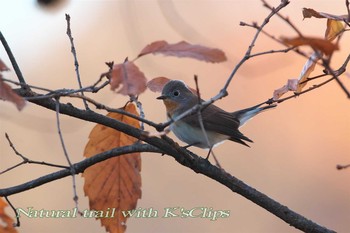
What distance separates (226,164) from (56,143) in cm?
106

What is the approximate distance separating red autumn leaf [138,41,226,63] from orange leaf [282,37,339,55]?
17 cm

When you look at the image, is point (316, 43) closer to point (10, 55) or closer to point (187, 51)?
point (187, 51)

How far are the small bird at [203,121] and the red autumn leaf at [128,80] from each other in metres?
1.17

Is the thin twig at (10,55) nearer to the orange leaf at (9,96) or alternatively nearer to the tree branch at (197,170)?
the tree branch at (197,170)

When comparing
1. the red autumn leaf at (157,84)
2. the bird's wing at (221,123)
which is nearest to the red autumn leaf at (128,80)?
the red autumn leaf at (157,84)

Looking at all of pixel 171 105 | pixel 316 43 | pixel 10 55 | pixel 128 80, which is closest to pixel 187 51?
pixel 128 80

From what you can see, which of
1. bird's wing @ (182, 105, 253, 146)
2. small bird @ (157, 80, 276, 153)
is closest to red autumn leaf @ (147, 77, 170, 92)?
small bird @ (157, 80, 276, 153)

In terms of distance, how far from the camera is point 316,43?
804 mm

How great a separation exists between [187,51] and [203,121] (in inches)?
55.7

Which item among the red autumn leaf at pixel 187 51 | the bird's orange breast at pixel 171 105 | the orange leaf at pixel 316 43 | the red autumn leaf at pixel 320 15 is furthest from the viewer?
the bird's orange breast at pixel 171 105

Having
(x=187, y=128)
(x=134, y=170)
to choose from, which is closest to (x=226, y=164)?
(x=187, y=128)

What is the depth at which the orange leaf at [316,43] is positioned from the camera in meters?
0.77

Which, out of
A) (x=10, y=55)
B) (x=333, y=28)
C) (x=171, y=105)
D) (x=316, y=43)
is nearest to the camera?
(x=316, y=43)

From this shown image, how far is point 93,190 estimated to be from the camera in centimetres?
137
